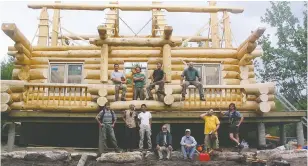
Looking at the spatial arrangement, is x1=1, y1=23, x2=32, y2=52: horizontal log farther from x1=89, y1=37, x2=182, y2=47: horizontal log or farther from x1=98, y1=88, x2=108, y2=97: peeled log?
x1=98, y1=88, x2=108, y2=97: peeled log

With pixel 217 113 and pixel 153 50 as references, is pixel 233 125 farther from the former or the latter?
pixel 153 50

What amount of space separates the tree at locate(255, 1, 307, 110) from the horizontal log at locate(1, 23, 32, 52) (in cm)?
2284

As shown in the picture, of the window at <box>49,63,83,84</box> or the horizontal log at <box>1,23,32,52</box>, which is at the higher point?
the horizontal log at <box>1,23,32,52</box>

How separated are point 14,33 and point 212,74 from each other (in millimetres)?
8089

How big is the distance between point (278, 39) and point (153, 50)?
20783 millimetres

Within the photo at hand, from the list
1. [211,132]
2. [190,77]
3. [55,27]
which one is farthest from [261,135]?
[55,27]

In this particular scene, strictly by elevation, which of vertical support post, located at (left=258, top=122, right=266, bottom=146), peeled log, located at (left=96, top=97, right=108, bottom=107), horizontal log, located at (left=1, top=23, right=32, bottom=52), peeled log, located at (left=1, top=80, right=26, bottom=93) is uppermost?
horizontal log, located at (left=1, top=23, right=32, bottom=52)

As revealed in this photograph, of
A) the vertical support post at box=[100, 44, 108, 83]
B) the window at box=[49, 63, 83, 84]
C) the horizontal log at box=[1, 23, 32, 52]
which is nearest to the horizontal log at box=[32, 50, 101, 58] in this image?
the window at box=[49, 63, 83, 84]

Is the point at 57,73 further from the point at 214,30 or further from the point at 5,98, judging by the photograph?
the point at 214,30

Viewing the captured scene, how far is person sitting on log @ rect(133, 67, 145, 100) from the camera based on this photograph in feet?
46.7

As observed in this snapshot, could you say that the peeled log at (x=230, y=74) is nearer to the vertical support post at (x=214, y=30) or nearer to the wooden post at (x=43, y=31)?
the vertical support post at (x=214, y=30)

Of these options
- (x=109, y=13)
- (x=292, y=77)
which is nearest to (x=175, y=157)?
(x=109, y=13)

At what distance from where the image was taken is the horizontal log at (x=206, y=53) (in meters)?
17.5

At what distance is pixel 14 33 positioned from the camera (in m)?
14.2
